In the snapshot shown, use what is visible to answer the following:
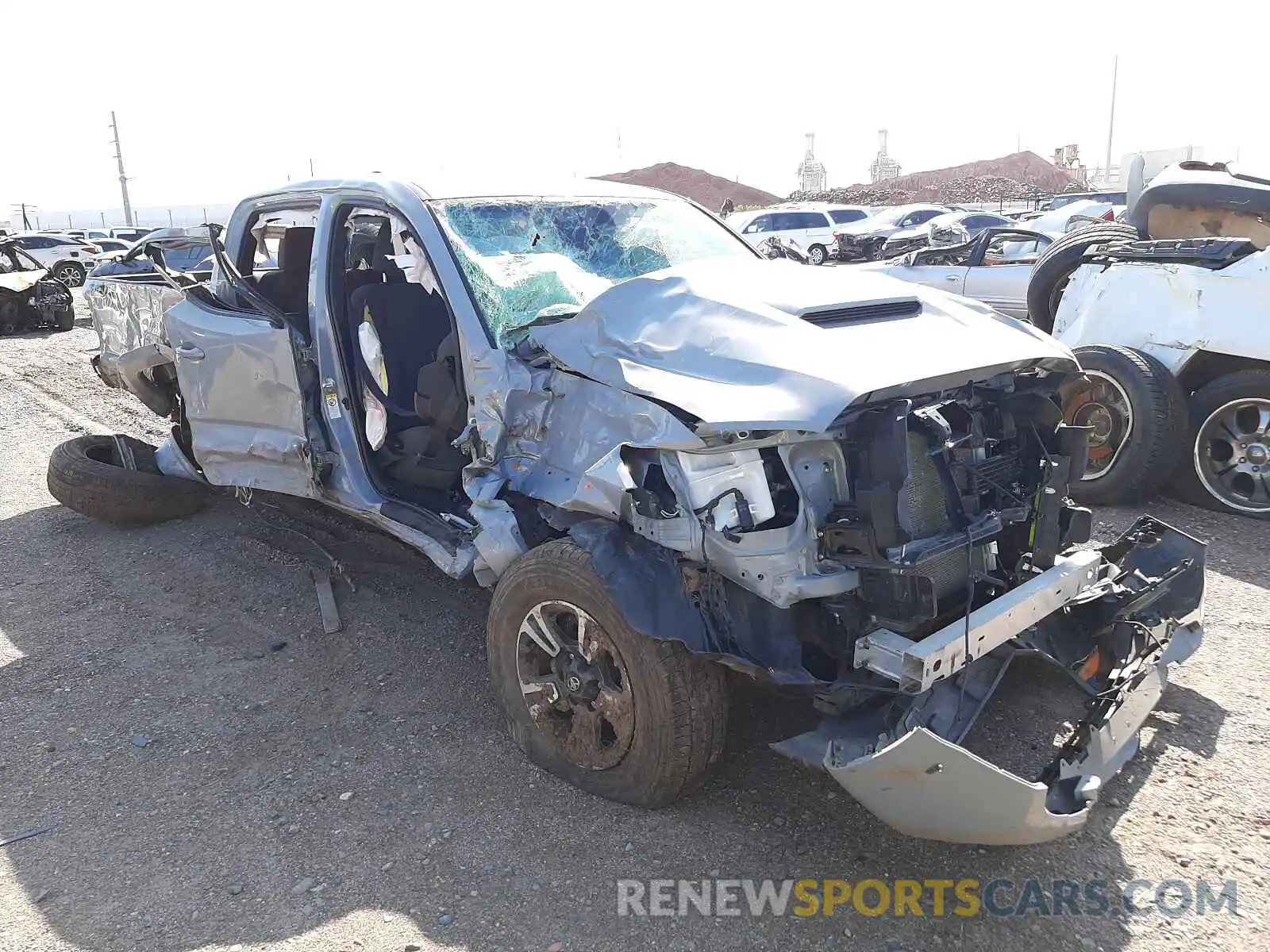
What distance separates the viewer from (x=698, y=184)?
56.9 metres

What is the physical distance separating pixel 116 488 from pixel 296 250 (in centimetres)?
188

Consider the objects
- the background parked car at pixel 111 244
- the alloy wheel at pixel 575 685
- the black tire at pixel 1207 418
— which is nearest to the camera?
the alloy wheel at pixel 575 685

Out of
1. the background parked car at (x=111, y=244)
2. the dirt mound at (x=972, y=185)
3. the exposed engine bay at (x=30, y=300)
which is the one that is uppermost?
the dirt mound at (x=972, y=185)

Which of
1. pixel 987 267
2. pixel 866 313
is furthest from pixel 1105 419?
pixel 987 267

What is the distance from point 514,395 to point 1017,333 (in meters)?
1.79

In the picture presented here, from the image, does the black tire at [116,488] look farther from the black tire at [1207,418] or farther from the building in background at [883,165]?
the building in background at [883,165]

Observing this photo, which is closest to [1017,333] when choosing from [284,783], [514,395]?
[514,395]

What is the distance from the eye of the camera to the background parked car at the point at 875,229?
19562mm

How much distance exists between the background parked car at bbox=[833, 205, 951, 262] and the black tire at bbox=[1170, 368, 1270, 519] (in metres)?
13.5

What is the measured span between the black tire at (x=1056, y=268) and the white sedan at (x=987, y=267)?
2.25m

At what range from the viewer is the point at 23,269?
51.3ft

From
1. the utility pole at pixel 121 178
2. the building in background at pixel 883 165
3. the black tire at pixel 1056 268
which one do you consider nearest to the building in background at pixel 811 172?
the building in background at pixel 883 165

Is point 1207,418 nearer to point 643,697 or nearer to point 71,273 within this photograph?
point 643,697

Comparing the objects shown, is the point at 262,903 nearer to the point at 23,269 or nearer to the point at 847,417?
the point at 847,417
